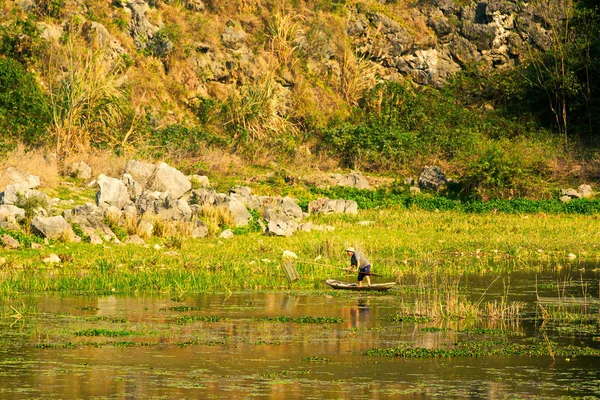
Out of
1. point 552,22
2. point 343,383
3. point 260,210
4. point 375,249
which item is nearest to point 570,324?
point 343,383

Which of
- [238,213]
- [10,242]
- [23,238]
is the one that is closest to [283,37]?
[238,213]

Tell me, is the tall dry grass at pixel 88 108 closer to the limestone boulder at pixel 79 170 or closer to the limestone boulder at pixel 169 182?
the limestone boulder at pixel 79 170

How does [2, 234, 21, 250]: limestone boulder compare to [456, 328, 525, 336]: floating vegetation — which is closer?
[456, 328, 525, 336]: floating vegetation

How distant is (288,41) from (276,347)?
3804 cm

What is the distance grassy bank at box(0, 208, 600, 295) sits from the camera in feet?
70.7

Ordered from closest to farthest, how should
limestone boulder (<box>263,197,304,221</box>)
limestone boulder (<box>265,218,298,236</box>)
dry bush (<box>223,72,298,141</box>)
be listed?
limestone boulder (<box>265,218,298,236</box>)
limestone boulder (<box>263,197,304,221</box>)
dry bush (<box>223,72,298,141</box>)

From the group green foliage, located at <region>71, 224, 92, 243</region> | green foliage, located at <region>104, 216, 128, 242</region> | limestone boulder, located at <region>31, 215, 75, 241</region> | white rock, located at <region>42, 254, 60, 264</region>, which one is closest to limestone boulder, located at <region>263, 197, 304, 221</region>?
green foliage, located at <region>104, 216, 128, 242</region>

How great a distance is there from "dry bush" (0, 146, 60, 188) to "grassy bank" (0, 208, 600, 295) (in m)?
8.08

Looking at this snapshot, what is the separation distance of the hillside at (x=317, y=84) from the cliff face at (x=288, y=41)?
0.07m

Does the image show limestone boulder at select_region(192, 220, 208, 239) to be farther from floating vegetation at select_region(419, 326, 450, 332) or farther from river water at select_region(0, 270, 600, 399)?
floating vegetation at select_region(419, 326, 450, 332)

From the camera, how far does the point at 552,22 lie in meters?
52.1

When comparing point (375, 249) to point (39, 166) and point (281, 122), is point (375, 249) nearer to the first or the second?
point (39, 166)

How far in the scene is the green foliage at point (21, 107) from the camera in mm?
38688

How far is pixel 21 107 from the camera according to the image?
39.7m
